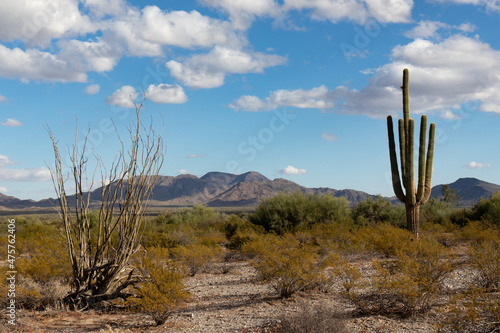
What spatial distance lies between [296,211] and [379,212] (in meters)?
6.73

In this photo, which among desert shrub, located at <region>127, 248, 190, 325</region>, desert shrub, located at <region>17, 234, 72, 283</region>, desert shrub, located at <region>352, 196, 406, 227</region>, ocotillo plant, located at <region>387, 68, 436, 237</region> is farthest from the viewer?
desert shrub, located at <region>352, 196, 406, 227</region>

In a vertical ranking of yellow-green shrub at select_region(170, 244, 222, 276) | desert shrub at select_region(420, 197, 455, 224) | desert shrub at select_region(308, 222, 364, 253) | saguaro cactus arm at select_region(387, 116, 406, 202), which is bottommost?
yellow-green shrub at select_region(170, 244, 222, 276)

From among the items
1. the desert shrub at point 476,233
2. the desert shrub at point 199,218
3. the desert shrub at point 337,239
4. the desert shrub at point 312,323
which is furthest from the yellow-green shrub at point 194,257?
the desert shrub at point 199,218

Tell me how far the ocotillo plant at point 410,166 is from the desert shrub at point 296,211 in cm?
622

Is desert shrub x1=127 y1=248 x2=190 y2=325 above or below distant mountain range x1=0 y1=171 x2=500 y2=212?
below

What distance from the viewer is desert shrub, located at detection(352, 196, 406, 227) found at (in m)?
24.5

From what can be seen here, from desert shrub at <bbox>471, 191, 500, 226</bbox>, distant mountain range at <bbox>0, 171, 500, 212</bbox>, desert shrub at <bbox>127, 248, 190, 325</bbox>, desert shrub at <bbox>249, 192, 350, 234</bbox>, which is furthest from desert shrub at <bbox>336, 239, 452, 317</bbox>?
distant mountain range at <bbox>0, 171, 500, 212</bbox>

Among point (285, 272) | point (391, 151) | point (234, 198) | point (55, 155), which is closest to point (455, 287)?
point (285, 272)

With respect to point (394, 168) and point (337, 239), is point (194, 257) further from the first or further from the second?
point (394, 168)

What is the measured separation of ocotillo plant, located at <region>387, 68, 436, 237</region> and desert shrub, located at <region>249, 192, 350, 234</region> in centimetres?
622

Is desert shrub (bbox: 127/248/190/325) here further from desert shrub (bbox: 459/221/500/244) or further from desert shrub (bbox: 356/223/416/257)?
desert shrub (bbox: 459/221/500/244)

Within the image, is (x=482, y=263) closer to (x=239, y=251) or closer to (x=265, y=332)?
(x=265, y=332)

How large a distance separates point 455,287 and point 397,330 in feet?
12.7

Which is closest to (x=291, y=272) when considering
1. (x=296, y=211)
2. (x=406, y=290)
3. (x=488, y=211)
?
(x=406, y=290)
